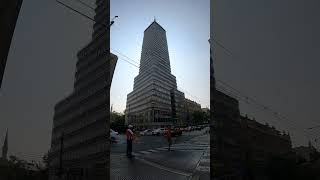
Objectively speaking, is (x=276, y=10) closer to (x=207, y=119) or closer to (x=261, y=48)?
(x=261, y=48)

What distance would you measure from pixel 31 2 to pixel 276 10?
9.00 feet

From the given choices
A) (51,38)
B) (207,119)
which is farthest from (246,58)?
(51,38)

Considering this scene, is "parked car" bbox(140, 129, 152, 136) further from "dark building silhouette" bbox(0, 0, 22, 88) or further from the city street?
"dark building silhouette" bbox(0, 0, 22, 88)

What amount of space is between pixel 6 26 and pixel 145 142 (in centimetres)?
162

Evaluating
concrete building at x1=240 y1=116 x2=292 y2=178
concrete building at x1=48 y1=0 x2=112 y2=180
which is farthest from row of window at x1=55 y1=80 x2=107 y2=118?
concrete building at x1=240 y1=116 x2=292 y2=178

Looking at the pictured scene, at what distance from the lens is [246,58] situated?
11.6 feet

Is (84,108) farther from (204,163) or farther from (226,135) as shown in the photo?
(226,135)

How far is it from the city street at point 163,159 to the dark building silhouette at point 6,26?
1269 mm

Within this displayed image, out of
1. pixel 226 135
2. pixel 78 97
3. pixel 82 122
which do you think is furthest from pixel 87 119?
pixel 226 135

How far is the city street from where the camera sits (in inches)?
96.7

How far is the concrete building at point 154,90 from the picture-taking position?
7.95 feet

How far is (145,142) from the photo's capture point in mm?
2582

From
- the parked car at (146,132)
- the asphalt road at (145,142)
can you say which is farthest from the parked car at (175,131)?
the parked car at (146,132)

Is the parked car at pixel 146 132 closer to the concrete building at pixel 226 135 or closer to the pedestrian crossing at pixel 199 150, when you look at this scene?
the pedestrian crossing at pixel 199 150
